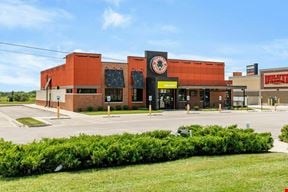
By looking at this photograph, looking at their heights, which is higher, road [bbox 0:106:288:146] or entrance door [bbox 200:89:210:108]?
entrance door [bbox 200:89:210:108]

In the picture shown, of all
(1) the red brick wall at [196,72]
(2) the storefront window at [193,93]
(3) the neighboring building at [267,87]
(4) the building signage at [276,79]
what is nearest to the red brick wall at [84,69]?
(1) the red brick wall at [196,72]

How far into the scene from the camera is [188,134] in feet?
36.0

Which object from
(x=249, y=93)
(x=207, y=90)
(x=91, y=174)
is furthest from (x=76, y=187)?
(x=249, y=93)

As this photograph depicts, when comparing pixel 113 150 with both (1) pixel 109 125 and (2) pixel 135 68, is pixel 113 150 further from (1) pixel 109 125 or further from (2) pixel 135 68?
(2) pixel 135 68

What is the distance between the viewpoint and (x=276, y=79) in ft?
214

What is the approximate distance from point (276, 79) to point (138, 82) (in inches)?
1326

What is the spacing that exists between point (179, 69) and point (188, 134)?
1426 inches

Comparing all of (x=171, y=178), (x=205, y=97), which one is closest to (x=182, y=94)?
(x=205, y=97)

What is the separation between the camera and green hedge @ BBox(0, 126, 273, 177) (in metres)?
7.66

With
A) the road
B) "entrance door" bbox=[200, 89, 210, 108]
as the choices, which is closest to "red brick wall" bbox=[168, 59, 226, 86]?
"entrance door" bbox=[200, 89, 210, 108]

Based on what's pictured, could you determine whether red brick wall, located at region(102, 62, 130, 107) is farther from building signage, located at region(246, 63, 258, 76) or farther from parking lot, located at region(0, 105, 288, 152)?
building signage, located at region(246, 63, 258, 76)

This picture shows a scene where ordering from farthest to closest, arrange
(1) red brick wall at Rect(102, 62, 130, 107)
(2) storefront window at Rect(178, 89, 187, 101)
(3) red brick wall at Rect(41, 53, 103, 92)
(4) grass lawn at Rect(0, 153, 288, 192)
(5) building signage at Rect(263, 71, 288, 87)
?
(5) building signage at Rect(263, 71, 288, 87)
(2) storefront window at Rect(178, 89, 187, 101)
(1) red brick wall at Rect(102, 62, 130, 107)
(3) red brick wall at Rect(41, 53, 103, 92)
(4) grass lawn at Rect(0, 153, 288, 192)

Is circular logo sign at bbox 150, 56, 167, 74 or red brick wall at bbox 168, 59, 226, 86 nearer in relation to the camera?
circular logo sign at bbox 150, 56, 167, 74

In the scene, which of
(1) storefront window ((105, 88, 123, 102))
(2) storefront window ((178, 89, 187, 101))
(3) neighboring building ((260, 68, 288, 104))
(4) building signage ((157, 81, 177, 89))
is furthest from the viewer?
(3) neighboring building ((260, 68, 288, 104))
